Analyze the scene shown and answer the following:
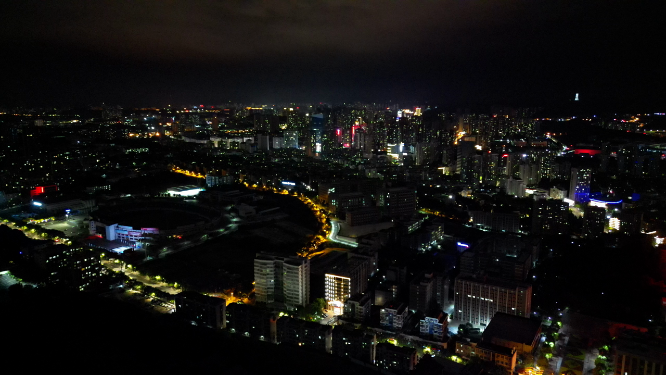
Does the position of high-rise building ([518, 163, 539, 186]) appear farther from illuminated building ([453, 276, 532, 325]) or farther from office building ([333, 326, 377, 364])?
office building ([333, 326, 377, 364])

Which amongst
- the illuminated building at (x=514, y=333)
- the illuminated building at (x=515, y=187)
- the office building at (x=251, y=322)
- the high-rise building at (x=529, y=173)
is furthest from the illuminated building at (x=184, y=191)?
the illuminated building at (x=514, y=333)

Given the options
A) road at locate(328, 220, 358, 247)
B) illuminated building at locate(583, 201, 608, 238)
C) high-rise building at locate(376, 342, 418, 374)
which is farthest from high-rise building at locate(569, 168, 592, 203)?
high-rise building at locate(376, 342, 418, 374)

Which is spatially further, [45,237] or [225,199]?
[225,199]

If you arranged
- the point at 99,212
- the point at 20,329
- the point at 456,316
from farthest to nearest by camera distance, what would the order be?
the point at 99,212 < the point at 456,316 < the point at 20,329

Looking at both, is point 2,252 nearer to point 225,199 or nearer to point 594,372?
point 225,199

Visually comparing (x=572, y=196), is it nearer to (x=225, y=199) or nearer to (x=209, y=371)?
(x=225, y=199)

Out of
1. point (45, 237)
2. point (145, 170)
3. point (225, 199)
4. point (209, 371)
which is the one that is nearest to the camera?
point (209, 371)

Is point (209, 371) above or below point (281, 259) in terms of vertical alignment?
below

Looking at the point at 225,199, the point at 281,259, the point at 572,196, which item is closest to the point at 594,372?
the point at 281,259

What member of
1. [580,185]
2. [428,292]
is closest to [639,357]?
[428,292]
